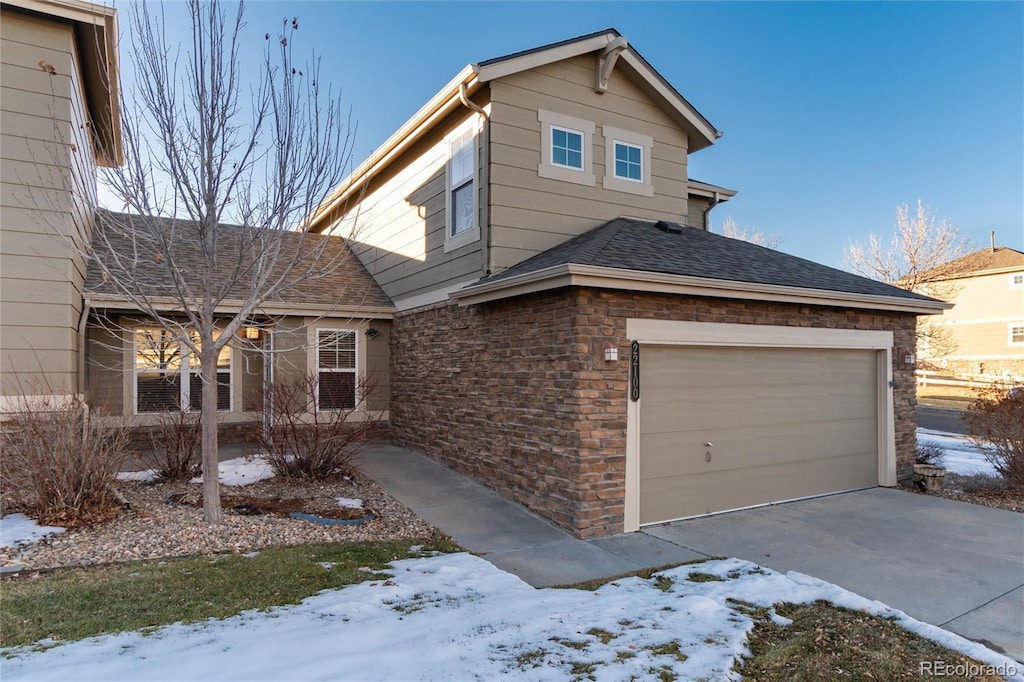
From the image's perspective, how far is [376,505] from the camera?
739 cm

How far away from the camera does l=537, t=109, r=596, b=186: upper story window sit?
8938 mm

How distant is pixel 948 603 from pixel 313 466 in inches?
286

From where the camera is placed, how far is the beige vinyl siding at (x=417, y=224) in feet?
30.2

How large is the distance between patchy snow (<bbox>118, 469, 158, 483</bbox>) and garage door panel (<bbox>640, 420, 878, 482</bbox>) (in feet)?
21.4

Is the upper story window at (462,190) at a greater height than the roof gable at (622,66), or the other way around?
the roof gable at (622,66)

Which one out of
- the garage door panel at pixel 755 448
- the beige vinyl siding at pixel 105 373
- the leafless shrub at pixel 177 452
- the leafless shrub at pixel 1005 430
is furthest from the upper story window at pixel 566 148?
the beige vinyl siding at pixel 105 373

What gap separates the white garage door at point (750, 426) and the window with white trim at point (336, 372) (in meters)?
6.36

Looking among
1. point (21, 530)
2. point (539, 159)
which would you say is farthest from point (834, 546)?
point (21, 530)

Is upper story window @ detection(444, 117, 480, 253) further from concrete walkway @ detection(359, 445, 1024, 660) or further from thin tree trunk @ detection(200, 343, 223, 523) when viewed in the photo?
thin tree trunk @ detection(200, 343, 223, 523)

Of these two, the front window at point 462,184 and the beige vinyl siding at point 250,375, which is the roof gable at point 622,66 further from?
the beige vinyl siding at point 250,375

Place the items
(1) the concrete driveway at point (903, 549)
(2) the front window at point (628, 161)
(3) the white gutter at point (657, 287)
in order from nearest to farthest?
1. (1) the concrete driveway at point (903, 549)
2. (3) the white gutter at point (657, 287)
3. (2) the front window at point (628, 161)

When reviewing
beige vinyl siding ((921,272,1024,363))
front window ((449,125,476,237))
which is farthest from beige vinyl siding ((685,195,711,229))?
beige vinyl siding ((921,272,1024,363))

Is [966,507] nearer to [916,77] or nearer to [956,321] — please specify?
[916,77]

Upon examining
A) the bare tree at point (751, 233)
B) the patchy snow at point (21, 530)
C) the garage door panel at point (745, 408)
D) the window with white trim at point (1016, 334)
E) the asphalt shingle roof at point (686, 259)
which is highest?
the bare tree at point (751, 233)
